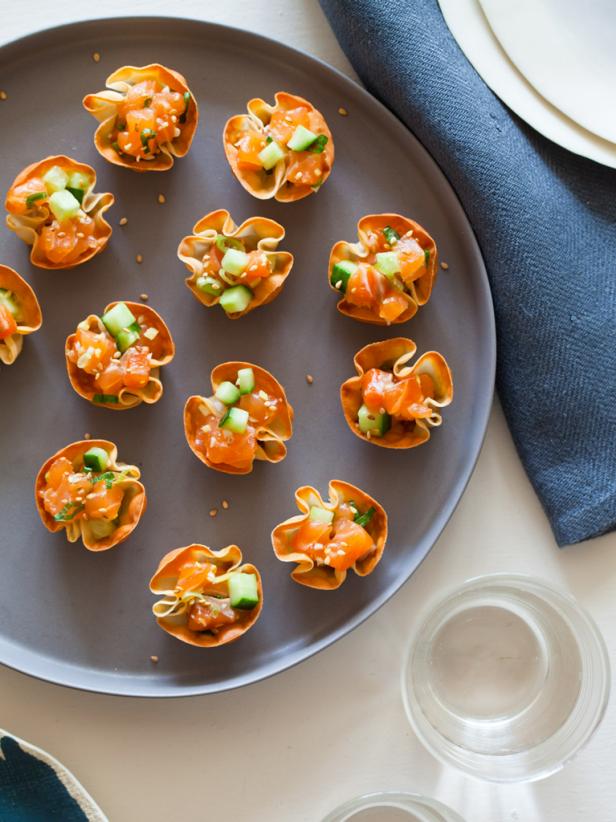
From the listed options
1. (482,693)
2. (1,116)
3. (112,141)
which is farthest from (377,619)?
(1,116)

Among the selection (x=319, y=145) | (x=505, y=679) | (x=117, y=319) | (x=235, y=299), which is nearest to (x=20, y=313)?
(x=117, y=319)

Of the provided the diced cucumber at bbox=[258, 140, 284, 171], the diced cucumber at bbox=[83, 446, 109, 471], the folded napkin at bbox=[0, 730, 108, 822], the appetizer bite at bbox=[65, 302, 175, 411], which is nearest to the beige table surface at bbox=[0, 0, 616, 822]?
the folded napkin at bbox=[0, 730, 108, 822]

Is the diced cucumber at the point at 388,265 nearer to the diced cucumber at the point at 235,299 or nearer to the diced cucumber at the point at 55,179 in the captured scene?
the diced cucumber at the point at 235,299

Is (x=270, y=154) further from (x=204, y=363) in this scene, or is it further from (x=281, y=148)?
(x=204, y=363)

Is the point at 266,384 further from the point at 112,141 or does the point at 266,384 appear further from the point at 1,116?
the point at 1,116

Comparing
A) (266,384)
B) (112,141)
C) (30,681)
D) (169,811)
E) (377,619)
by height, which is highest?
(112,141)

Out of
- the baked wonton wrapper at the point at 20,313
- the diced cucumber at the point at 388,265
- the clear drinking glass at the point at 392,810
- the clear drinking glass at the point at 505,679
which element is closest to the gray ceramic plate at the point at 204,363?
the baked wonton wrapper at the point at 20,313
